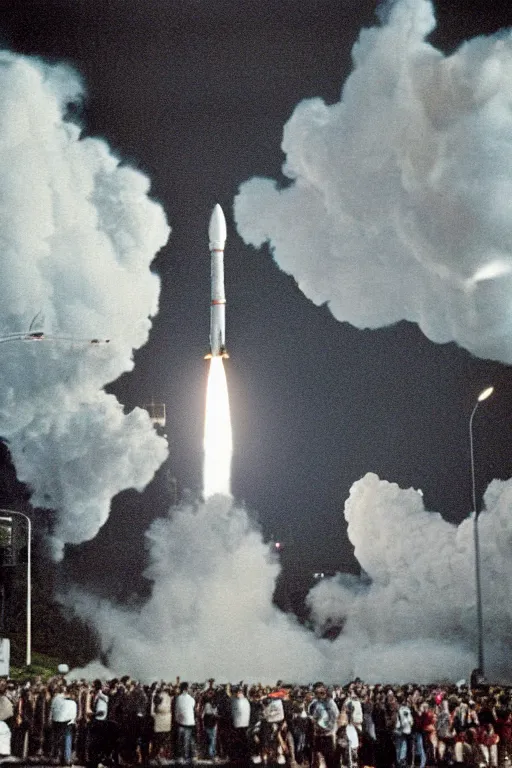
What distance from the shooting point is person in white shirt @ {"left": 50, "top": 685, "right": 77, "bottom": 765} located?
11977 millimetres

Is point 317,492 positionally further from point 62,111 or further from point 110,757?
point 62,111

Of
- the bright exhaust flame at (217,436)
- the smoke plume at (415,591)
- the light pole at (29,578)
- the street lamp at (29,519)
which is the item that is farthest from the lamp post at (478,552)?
the light pole at (29,578)

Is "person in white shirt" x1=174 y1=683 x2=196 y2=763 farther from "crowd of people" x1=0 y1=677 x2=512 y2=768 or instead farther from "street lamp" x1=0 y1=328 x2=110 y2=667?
"street lamp" x1=0 y1=328 x2=110 y2=667

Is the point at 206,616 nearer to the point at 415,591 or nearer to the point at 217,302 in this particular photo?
the point at 415,591

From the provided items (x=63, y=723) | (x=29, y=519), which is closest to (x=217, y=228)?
(x=29, y=519)

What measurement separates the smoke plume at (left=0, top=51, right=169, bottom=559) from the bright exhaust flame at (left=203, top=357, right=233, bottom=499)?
669mm

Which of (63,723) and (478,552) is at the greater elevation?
(478,552)

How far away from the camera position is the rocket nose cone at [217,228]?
45.8 feet

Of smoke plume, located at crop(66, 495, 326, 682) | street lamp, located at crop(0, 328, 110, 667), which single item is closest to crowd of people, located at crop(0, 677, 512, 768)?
smoke plume, located at crop(66, 495, 326, 682)

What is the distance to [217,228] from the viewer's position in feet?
45.9

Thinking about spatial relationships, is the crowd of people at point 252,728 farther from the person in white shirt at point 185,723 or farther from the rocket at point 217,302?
the rocket at point 217,302

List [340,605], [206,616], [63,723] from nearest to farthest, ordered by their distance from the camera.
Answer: [63,723] → [206,616] → [340,605]

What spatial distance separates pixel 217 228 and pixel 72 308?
83.7 inches

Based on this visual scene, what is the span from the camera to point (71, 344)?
14.0 meters
